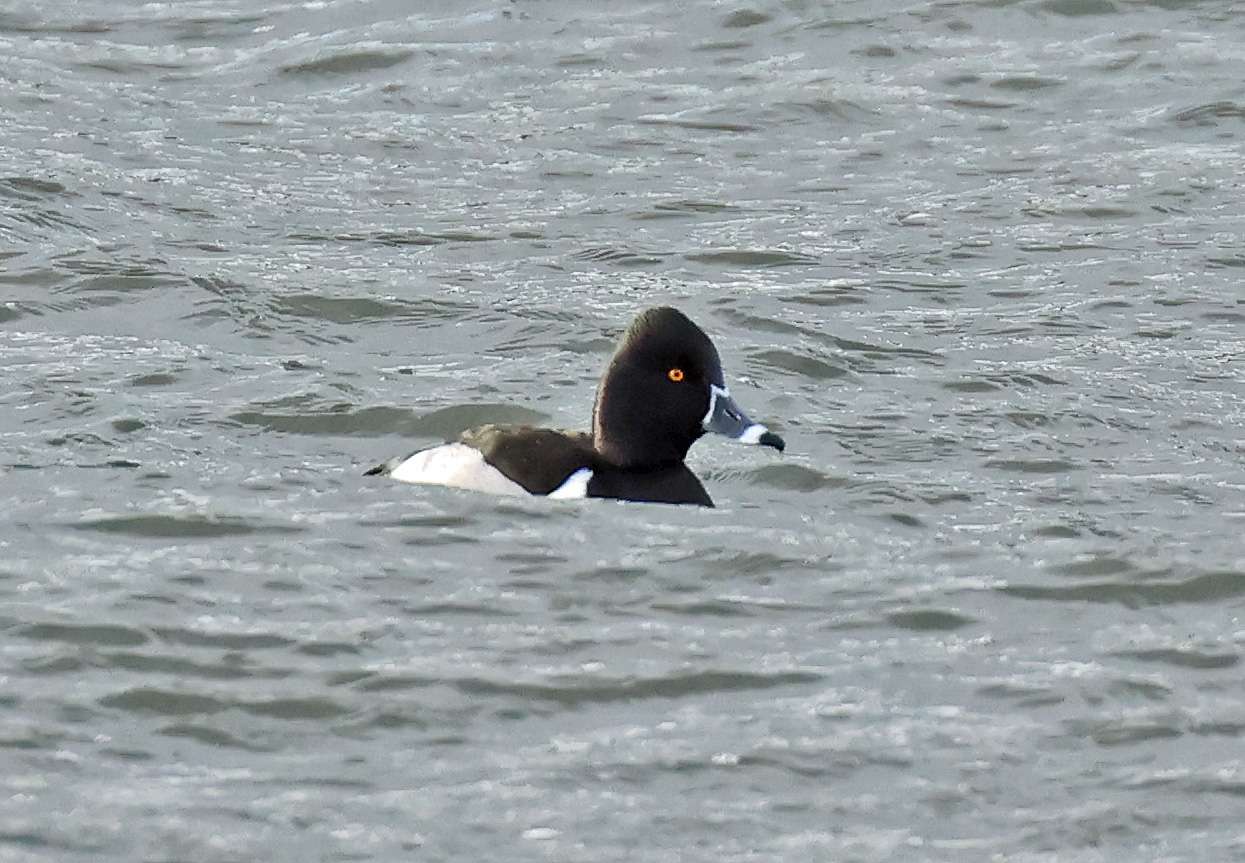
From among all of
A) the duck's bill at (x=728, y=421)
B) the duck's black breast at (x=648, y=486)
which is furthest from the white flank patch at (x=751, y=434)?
the duck's black breast at (x=648, y=486)

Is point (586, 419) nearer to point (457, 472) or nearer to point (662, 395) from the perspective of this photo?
point (662, 395)

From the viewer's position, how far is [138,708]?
288 inches

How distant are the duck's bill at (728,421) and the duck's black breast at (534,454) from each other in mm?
478

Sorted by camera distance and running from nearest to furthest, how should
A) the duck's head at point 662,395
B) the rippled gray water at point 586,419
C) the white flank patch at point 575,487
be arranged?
the rippled gray water at point 586,419, the white flank patch at point 575,487, the duck's head at point 662,395

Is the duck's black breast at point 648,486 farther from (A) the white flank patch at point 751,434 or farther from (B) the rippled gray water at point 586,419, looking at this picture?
(A) the white flank patch at point 751,434

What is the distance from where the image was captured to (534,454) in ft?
31.8

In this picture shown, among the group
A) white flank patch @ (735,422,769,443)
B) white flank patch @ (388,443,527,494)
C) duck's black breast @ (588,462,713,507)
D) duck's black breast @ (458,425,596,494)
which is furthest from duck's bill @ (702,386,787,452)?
white flank patch @ (388,443,527,494)

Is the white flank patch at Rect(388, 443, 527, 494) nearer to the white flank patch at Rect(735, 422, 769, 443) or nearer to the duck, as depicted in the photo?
the duck

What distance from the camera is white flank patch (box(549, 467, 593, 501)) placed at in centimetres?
960

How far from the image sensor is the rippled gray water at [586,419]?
6.88m

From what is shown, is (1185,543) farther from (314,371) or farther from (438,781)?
(314,371)

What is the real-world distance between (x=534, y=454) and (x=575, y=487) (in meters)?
0.21

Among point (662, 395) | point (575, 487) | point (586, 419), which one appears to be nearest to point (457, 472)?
point (575, 487)

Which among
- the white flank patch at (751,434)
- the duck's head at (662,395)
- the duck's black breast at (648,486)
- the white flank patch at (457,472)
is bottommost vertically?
the duck's black breast at (648,486)
